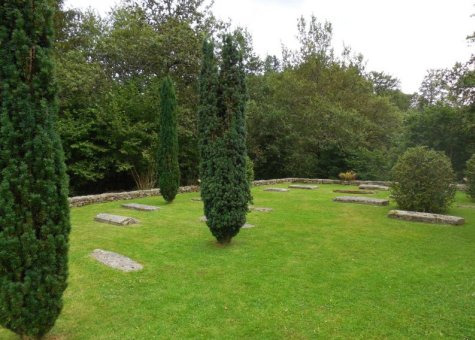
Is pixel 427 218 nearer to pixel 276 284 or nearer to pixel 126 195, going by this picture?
pixel 276 284

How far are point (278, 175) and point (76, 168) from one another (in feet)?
41.1

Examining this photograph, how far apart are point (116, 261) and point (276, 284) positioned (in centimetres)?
261

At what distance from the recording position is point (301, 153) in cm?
2055

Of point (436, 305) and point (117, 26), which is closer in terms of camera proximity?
point (436, 305)

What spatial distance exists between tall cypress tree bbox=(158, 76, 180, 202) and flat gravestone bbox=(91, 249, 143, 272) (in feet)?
17.6

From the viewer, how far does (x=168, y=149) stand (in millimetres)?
11273

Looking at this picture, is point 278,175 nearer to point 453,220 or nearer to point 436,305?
point 453,220

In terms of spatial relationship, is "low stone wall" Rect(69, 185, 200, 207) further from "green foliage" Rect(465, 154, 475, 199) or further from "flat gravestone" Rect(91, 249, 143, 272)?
"green foliage" Rect(465, 154, 475, 199)

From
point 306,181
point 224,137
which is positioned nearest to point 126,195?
point 224,137

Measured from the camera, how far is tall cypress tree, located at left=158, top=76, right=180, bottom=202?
1116 cm

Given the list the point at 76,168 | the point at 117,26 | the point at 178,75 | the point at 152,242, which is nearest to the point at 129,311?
the point at 152,242

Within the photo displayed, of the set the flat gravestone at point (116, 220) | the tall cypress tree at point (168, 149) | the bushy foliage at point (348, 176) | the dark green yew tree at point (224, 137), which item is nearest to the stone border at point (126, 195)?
the bushy foliage at point (348, 176)

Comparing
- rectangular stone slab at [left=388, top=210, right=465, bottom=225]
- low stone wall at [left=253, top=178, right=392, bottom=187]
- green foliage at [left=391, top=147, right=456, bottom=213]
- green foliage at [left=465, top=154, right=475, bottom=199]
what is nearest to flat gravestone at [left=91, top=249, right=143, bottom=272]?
rectangular stone slab at [left=388, top=210, right=465, bottom=225]

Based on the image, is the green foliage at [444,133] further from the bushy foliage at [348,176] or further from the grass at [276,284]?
the grass at [276,284]
